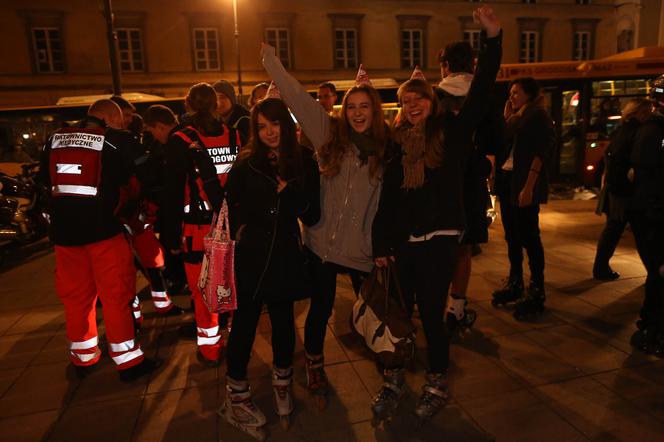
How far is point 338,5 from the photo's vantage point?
26.0 m

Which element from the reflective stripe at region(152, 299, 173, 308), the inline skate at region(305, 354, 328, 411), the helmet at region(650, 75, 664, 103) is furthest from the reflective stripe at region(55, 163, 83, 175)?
the helmet at region(650, 75, 664, 103)

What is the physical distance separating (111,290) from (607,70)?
41.2 ft

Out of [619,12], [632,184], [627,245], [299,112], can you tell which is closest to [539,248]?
[632,184]

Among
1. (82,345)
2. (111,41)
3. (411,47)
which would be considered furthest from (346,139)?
(411,47)

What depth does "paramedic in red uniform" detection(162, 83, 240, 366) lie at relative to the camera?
10.8ft

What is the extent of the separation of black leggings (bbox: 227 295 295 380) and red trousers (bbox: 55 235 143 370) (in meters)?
1.12

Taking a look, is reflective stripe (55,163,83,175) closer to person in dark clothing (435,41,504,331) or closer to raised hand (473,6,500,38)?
person in dark clothing (435,41,504,331)

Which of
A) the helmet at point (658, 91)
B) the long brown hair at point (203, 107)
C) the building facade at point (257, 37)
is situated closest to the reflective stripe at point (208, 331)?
the long brown hair at point (203, 107)

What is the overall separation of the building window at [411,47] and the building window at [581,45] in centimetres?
1083

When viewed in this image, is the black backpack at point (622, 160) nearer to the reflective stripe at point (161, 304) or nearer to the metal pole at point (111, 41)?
the reflective stripe at point (161, 304)

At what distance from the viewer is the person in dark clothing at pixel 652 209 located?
3.48 metres

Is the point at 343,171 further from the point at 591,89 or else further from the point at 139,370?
the point at 591,89

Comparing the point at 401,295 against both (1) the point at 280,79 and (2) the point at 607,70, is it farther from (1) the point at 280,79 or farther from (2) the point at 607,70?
(2) the point at 607,70

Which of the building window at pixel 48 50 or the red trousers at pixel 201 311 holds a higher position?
the building window at pixel 48 50
